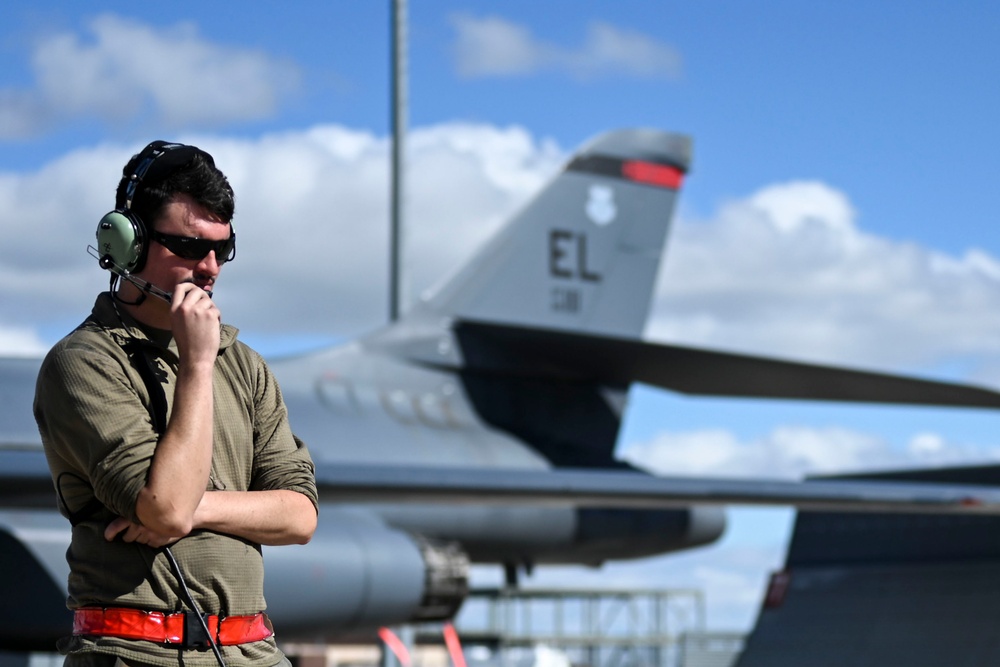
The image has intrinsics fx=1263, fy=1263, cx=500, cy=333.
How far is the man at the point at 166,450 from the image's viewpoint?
5.55 feet

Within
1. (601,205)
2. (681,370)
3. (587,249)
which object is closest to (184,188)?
(681,370)

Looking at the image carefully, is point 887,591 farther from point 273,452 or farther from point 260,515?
point 260,515

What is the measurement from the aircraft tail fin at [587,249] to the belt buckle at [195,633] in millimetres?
8179

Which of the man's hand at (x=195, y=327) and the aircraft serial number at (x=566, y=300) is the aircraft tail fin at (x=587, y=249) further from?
the man's hand at (x=195, y=327)

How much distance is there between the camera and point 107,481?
169 cm

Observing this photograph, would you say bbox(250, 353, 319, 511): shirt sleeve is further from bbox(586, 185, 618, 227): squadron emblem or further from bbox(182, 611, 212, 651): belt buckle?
bbox(586, 185, 618, 227): squadron emblem

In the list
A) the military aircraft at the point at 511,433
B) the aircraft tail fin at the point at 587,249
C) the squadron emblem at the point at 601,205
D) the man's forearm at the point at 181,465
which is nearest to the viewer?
the man's forearm at the point at 181,465

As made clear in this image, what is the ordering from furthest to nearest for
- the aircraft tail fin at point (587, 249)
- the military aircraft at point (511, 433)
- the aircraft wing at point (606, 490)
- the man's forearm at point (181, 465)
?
the aircraft tail fin at point (587, 249), the military aircraft at point (511, 433), the aircraft wing at point (606, 490), the man's forearm at point (181, 465)

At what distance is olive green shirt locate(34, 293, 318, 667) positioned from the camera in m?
1.71

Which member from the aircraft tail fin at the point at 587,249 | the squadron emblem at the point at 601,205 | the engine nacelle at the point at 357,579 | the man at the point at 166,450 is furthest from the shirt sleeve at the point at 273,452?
the squadron emblem at the point at 601,205

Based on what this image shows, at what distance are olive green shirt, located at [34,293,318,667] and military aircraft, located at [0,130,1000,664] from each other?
14.8 ft

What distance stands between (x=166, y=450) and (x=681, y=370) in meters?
8.33

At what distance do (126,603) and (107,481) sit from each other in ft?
0.56

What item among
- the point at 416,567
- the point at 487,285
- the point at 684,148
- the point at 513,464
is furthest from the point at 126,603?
the point at 684,148
